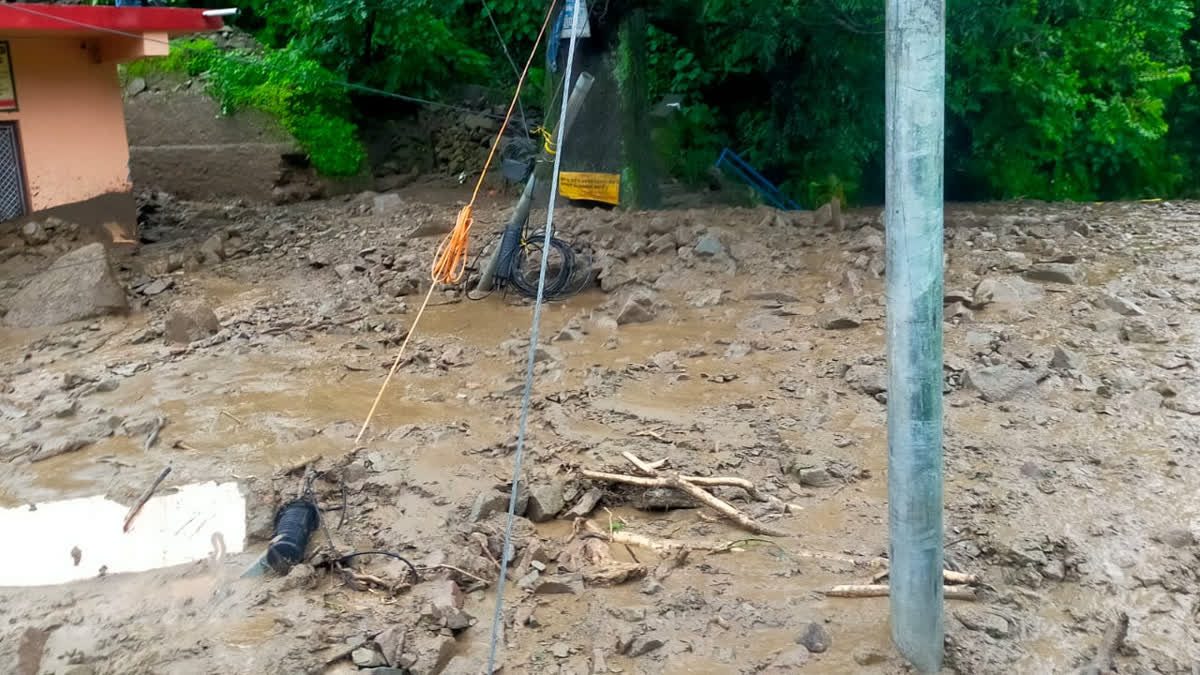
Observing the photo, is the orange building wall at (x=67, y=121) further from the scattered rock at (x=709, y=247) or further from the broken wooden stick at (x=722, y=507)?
the broken wooden stick at (x=722, y=507)

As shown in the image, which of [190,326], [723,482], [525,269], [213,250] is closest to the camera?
[723,482]

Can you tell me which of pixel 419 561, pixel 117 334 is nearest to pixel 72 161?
pixel 117 334

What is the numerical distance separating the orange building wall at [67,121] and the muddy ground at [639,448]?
84 centimetres

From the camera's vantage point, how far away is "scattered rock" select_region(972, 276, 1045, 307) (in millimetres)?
7406

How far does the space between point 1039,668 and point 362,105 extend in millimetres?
12846

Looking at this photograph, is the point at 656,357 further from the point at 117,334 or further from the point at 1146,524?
the point at 117,334

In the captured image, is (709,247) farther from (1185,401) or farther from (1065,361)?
(1185,401)

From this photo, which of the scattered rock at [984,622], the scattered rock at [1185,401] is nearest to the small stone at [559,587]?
the scattered rock at [984,622]

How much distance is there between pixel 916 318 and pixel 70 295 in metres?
7.23

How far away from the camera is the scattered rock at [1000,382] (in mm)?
5910

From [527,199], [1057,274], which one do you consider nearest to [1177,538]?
[1057,274]

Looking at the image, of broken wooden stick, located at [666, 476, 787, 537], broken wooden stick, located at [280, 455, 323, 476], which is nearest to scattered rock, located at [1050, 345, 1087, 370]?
broken wooden stick, located at [666, 476, 787, 537]

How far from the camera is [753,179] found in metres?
14.6

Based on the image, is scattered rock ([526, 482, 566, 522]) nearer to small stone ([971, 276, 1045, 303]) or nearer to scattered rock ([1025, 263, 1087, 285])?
small stone ([971, 276, 1045, 303])
